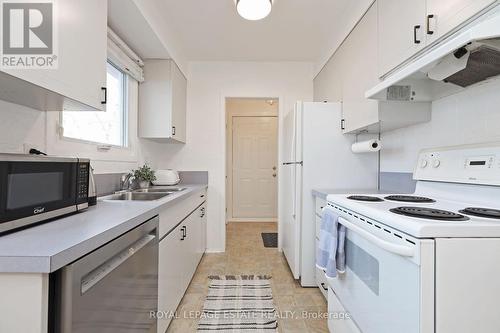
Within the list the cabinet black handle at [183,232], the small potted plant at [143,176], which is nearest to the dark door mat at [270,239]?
the cabinet black handle at [183,232]

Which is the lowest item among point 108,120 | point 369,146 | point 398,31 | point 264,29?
point 369,146

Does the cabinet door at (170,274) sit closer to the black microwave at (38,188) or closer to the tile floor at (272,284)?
the tile floor at (272,284)

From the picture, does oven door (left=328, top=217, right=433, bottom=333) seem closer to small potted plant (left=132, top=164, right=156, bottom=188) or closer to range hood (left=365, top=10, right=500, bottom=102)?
range hood (left=365, top=10, right=500, bottom=102)

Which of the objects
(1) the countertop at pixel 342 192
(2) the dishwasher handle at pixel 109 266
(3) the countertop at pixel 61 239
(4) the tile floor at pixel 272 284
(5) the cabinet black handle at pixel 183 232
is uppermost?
(1) the countertop at pixel 342 192

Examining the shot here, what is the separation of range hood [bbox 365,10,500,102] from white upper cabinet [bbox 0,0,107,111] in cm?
148

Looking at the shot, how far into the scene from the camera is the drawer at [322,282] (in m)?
2.02

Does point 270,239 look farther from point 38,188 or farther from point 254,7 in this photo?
point 38,188

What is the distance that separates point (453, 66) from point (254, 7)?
55.8 inches

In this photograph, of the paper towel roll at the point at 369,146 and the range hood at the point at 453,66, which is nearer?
the range hood at the point at 453,66

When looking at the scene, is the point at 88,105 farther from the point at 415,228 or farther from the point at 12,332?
the point at 415,228

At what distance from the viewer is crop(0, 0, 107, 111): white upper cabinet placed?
965mm

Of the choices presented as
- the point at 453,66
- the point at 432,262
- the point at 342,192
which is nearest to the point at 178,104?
the point at 342,192

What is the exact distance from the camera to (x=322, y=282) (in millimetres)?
2090

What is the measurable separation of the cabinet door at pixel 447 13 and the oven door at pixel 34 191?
1.72 m
